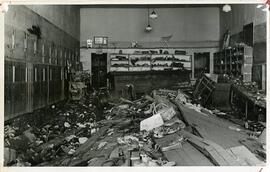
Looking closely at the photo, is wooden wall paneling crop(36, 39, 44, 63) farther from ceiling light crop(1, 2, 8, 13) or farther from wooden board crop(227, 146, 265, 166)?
wooden board crop(227, 146, 265, 166)

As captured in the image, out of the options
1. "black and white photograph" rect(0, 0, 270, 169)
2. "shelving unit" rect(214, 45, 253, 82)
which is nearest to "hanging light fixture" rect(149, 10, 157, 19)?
"black and white photograph" rect(0, 0, 270, 169)

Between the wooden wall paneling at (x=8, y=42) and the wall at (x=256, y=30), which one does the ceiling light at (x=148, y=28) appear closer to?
the wall at (x=256, y=30)

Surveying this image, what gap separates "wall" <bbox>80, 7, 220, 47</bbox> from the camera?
2.89 meters

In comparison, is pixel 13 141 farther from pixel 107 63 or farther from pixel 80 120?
pixel 107 63

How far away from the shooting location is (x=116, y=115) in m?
2.94

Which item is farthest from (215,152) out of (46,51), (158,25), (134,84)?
(46,51)

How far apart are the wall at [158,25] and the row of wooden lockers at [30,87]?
344 millimetres

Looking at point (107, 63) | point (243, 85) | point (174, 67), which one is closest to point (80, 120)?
point (107, 63)

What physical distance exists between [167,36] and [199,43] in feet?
0.81

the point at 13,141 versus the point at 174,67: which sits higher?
the point at 174,67

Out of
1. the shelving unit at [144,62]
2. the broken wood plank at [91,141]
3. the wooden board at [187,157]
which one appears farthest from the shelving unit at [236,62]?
the broken wood plank at [91,141]

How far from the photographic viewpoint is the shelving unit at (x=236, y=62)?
285cm

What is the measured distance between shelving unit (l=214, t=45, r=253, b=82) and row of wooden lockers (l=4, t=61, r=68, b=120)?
1155 millimetres

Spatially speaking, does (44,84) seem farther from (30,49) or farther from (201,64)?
(201,64)
